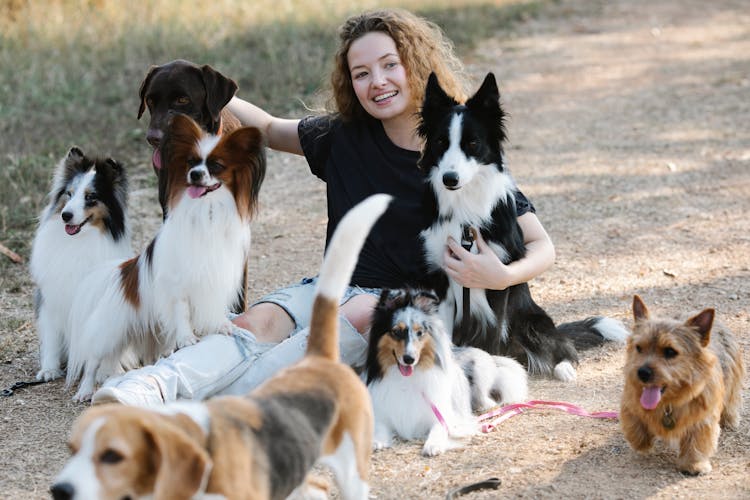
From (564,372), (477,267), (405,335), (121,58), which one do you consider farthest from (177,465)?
(121,58)

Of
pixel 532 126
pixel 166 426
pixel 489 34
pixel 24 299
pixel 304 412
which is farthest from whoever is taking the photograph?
pixel 489 34

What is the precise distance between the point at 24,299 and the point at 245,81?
4.74 metres

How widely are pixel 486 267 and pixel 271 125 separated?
5.20ft

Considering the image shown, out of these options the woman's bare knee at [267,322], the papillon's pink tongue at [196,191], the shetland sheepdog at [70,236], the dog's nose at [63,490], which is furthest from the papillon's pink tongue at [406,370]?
the dog's nose at [63,490]

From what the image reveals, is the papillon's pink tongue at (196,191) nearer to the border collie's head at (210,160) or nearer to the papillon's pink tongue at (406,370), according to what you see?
the border collie's head at (210,160)

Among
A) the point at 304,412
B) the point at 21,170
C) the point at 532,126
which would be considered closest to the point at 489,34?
Answer: the point at 532,126

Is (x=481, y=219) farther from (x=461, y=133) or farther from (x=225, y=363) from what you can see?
(x=225, y=363)

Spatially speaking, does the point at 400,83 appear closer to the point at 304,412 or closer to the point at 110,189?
the point at 110,189

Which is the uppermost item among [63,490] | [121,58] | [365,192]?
[121,58]

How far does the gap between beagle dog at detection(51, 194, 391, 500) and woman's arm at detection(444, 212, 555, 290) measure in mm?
1328

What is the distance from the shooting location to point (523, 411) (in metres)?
4.26

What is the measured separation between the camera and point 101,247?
184 inches

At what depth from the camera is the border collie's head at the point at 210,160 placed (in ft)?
13.1

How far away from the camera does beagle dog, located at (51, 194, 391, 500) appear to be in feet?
7.74
